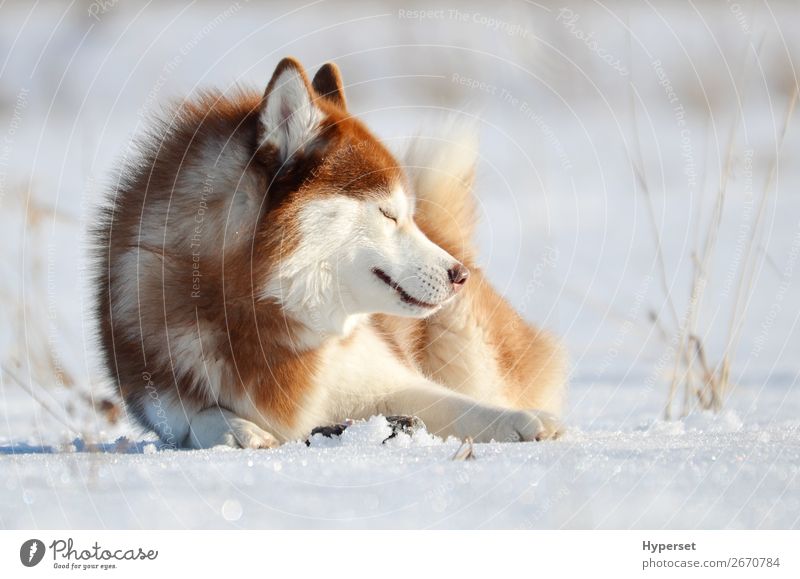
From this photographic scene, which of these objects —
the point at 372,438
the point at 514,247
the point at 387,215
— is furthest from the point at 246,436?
the point at 514,247

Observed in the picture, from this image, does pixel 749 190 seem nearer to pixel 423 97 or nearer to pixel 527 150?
pixel 527 150

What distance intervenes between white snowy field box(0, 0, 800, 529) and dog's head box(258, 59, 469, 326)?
Result: 55 centimetres

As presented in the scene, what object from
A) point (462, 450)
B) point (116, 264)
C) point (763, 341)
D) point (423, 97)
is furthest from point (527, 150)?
point (462, 450)

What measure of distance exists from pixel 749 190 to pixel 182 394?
12.6ft

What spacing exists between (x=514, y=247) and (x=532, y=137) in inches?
143

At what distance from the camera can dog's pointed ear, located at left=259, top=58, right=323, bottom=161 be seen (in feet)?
11.9
